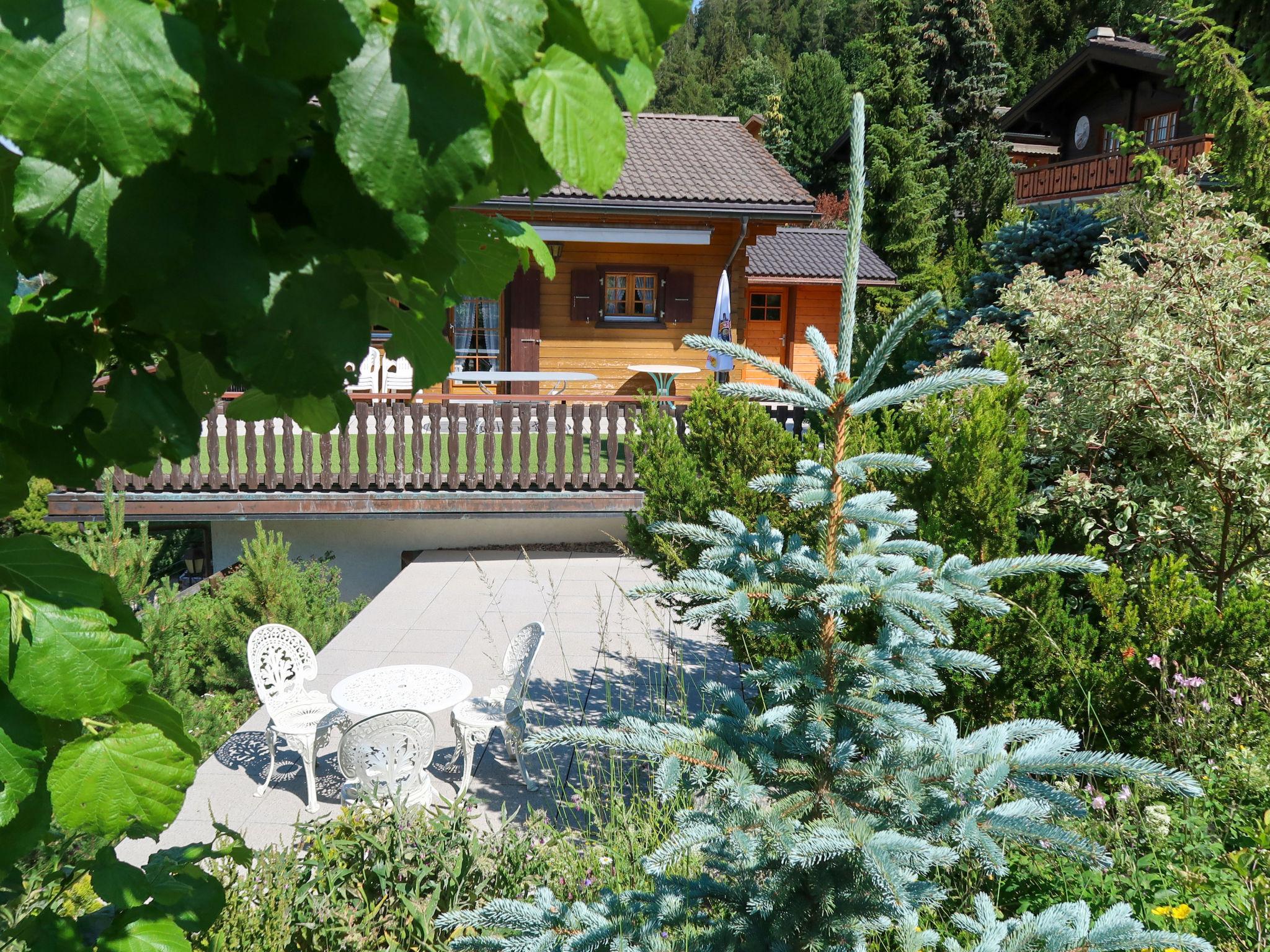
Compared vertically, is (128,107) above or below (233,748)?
above

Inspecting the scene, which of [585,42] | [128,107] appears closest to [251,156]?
[128,107]

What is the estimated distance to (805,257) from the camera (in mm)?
20953

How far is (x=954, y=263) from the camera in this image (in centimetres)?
2216

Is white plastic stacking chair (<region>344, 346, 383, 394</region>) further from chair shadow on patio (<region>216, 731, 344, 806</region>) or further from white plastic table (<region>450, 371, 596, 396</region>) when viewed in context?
chair shadow on patio (<region>216, 731, 344, 806</region>)

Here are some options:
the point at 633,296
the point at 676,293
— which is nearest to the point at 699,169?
the point at 676,293

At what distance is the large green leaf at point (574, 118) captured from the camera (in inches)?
29.1

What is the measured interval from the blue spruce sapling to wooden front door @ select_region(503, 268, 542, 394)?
12.0 m

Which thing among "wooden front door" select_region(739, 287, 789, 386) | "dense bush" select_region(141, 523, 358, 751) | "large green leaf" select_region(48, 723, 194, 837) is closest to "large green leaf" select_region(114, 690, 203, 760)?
"large green leaf" select_region(48, 723, 194, 837)

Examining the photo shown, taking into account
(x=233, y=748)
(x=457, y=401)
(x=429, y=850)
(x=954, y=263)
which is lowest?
(x=233, y=748)

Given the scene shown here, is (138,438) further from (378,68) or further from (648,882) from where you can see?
(648,882)

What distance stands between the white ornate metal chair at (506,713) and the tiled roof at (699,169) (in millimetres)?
7785

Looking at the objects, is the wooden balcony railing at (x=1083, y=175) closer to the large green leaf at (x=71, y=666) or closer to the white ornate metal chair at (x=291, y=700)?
the white ornate metal chair at (x=291, y=700)

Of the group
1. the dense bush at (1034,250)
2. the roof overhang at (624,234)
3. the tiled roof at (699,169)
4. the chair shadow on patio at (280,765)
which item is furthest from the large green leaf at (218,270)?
the roof overhang at (624,234)

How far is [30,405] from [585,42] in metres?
0.63
